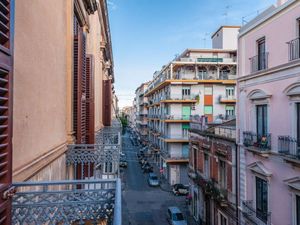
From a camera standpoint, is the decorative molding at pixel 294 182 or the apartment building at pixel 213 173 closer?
the decorative molding at pixel 294 182

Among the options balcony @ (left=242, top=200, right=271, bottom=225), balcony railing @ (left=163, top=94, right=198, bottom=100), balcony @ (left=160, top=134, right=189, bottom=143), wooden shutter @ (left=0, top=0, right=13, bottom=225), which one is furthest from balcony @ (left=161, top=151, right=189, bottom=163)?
wooden shutter @ (left=0, top=0, right=13, bottom=225)

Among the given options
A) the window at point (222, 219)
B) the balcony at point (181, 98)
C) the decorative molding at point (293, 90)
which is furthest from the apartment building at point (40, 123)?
the balcony at point (181, 98)

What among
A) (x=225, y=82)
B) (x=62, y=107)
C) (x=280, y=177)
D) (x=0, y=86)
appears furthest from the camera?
(x=225, y=82)

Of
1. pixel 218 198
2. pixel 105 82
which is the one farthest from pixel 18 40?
pixel 105 82

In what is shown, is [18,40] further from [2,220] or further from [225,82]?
[225,82]

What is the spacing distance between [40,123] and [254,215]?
A: 10869 millimetres

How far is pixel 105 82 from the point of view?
856 inches

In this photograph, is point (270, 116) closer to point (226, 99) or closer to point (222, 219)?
point (222, 219)

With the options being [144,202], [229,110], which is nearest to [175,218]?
[144,202]

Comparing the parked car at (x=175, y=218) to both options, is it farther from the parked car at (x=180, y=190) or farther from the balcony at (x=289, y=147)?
the balcony at (x=289, y=147)

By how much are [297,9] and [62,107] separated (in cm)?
851

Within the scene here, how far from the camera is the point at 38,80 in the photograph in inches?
163

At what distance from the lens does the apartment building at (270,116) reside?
9.52m

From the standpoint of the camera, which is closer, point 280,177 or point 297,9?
point 297,9
